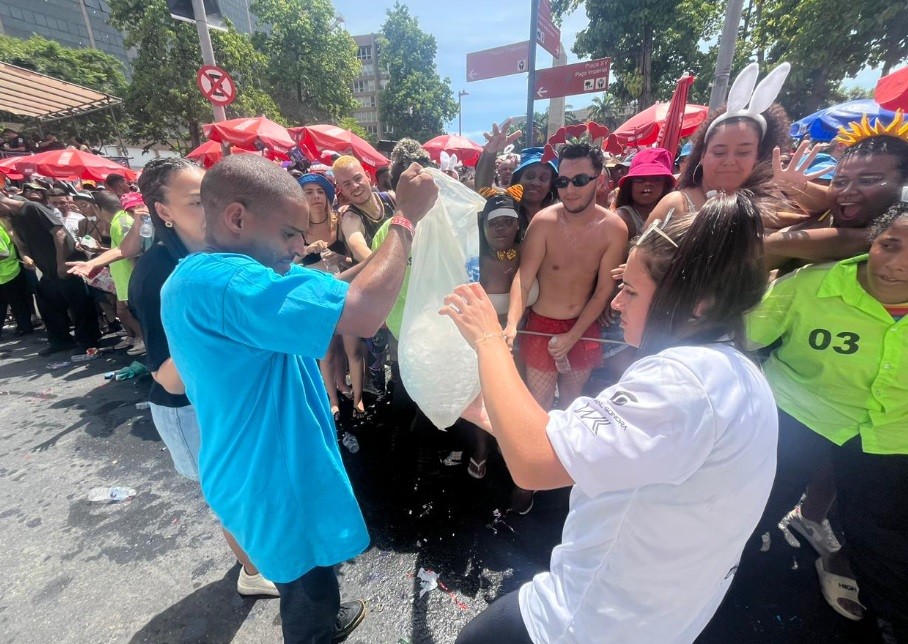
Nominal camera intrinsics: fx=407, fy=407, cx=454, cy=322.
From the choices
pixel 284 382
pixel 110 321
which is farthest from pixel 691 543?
pixel 110 321

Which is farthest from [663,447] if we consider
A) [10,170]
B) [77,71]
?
[77,71]

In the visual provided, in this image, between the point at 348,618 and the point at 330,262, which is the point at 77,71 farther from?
the point at 348,618

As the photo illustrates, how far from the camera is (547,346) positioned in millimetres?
2873

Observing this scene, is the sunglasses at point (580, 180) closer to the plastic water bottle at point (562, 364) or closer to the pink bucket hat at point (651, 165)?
the pink bucket hat at point (651, 165)

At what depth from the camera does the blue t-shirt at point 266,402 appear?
1134 millimetres

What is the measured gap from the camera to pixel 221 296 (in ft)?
3.73

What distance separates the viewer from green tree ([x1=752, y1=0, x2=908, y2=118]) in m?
13.1

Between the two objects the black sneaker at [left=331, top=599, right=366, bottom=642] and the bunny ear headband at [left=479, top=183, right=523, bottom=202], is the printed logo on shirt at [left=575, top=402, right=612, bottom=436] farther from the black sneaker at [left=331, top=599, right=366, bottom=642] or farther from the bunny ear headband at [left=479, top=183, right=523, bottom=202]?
the bunny ear headband at [left=479, top=183, right=523, bottom=202]

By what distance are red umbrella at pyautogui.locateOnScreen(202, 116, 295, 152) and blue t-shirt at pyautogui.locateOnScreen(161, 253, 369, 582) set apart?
315 inches

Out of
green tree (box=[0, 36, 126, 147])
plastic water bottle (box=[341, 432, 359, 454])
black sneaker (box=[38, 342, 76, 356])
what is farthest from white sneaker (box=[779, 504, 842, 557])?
green tree (box=[0, 36, 126, 147])

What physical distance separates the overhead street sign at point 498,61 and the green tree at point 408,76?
3009 centimetres

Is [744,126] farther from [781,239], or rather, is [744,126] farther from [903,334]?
[903,334]

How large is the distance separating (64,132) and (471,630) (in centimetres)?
3232

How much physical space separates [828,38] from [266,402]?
20899 millimetres
